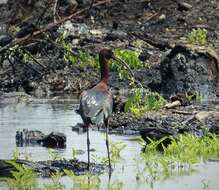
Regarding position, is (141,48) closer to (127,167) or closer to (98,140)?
(98,140)

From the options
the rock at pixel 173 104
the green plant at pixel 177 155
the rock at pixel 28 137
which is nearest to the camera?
the green plant at pixel 177 155

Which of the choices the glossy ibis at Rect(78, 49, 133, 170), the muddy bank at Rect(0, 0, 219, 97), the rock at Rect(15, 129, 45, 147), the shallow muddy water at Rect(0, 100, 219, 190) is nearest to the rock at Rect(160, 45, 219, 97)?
the muddy bank at Rect(0, 0, 219, 97)

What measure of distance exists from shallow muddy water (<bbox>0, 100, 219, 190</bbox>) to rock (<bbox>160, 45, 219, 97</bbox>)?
248cm

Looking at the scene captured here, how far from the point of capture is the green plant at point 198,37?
29.2m

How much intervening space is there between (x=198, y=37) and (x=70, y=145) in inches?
489

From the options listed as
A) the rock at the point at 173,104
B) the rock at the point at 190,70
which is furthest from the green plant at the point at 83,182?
the rock at the point at 190,70

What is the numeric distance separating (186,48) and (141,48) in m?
3.74

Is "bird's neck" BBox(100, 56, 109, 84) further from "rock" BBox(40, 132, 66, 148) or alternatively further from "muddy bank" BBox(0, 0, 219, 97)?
"muddy bank" BBox(0, 0, 219, 97)

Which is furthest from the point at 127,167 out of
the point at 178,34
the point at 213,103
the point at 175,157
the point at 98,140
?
the point at 178,34

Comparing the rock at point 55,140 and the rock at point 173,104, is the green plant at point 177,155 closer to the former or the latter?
the rock at point 55,140

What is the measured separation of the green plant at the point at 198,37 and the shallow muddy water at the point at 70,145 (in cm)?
612

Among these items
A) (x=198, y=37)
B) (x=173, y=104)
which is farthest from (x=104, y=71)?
(x=198, y=37)

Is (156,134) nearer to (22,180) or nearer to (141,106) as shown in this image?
(141,106)

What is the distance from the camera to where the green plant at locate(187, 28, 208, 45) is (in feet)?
96.0
